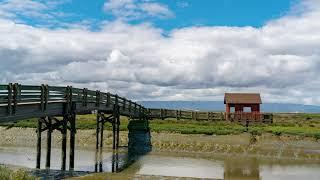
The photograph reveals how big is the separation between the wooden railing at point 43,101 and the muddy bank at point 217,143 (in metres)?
9.35

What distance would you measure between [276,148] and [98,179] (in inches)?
987

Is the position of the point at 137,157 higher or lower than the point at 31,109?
lower

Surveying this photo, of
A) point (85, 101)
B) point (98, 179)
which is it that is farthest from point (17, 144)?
point (98, 179)

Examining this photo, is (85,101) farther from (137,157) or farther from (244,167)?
(244,167)

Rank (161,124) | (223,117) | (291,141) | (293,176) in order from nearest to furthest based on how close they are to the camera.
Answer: (293,176), (291,141), (161,124), (223,117)

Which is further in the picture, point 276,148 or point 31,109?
point 276,148

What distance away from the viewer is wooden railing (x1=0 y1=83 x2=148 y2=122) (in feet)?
74.2

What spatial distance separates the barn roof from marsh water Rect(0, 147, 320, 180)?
2555cm

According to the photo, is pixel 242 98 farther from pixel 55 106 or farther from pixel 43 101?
pixel 43 101

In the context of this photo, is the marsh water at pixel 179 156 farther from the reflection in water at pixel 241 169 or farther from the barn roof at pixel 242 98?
the barn roof at pixel 242 98

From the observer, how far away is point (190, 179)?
26.2m

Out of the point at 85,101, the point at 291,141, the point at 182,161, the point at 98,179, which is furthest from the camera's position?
the point at 291,141

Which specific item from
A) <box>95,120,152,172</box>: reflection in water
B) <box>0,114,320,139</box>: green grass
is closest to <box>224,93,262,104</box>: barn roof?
<box>0,114,320,139</box>: green grass

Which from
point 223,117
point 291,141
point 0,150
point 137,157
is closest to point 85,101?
point 137,157
